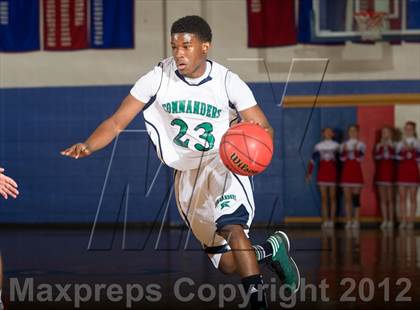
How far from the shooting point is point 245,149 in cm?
548

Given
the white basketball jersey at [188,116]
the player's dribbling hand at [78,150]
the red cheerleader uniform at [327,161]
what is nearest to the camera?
the player's dribbling hand at [78,150]

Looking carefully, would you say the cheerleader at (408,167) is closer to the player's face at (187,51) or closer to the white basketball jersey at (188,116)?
the white basketball jersey at (188,116)

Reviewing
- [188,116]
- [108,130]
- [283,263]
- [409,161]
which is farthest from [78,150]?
[409,161]

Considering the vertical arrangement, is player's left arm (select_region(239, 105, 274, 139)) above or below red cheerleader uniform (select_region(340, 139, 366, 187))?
above

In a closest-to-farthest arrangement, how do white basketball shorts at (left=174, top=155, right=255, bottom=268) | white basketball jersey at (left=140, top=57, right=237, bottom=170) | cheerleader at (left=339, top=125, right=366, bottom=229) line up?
1. white basketball shorts at (left=174, top=155, right=255, bottom=268)
2. white basketball jersey at (left=140, top=57, right=237, bottom=170)
3. cheerleader at (left=339, top=125, right=366, bottom=229)

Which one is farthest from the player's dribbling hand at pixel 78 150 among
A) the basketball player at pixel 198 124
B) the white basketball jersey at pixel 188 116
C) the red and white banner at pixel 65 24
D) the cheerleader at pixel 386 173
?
the red and white banner at pixel 65 24

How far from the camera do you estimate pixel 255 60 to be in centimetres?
1543

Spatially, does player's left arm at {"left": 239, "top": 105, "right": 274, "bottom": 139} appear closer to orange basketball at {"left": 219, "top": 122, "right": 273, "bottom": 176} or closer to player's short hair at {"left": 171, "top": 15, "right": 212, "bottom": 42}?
orange basketball at {"left": 219, "top": 122, "right": 273, "bottom": 176}

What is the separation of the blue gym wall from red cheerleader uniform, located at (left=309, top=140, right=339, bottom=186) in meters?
0.37

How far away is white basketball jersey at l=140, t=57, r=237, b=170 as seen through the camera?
595 cm

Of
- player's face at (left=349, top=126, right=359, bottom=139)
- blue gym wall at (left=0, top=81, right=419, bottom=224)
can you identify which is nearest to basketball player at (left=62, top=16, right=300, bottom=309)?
player's face at (left=349, top=126, right=359, bottom=139)

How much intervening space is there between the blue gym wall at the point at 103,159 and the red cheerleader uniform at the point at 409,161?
0.98 meters

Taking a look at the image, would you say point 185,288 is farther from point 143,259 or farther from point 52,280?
point 143,259

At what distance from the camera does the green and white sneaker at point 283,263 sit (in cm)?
650
